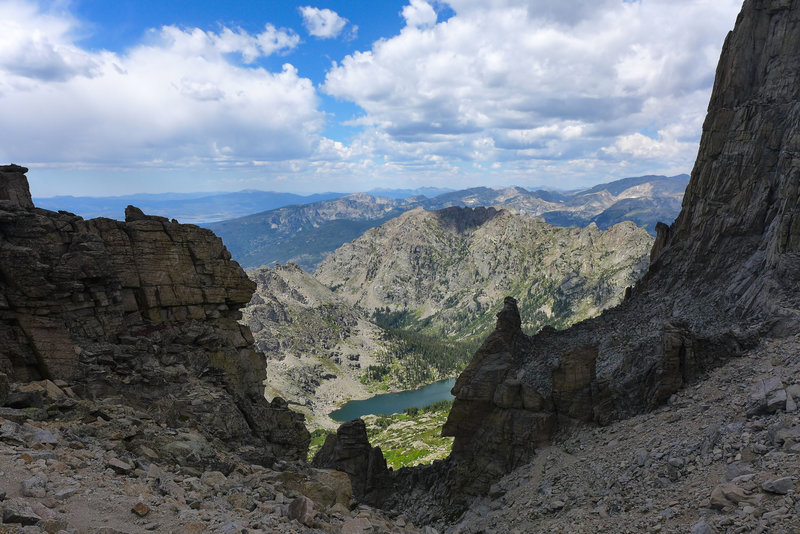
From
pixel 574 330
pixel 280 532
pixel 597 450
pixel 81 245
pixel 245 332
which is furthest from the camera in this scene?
pixel 574 330

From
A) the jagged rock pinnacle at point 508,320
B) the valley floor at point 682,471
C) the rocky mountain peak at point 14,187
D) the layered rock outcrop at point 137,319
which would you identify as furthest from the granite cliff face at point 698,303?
the rocky mountain peak at point 14,187

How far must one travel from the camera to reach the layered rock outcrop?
2984cm

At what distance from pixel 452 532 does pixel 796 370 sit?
30255 mm

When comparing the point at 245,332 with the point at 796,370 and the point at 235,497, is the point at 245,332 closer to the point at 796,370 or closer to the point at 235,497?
the point at 235,497

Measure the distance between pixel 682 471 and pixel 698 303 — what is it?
104 ft

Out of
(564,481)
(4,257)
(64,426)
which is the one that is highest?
(4,257)

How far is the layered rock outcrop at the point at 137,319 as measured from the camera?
97.9 ft

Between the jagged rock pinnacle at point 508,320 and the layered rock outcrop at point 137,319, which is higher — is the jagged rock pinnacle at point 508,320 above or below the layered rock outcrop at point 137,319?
below

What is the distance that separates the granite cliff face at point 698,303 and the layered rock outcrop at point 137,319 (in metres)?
22.6

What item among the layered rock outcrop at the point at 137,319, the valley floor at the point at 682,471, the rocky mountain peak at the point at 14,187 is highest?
the rocky mountain peak at the point at 14,187

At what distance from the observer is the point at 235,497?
20531mm

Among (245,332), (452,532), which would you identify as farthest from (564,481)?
(245,332)

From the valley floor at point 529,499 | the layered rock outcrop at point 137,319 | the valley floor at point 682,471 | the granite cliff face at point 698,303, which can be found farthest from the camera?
the granite cliff face at point 698,303

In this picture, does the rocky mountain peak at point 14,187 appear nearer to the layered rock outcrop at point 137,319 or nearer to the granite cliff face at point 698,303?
the layered rock outcrop at point 137,319
